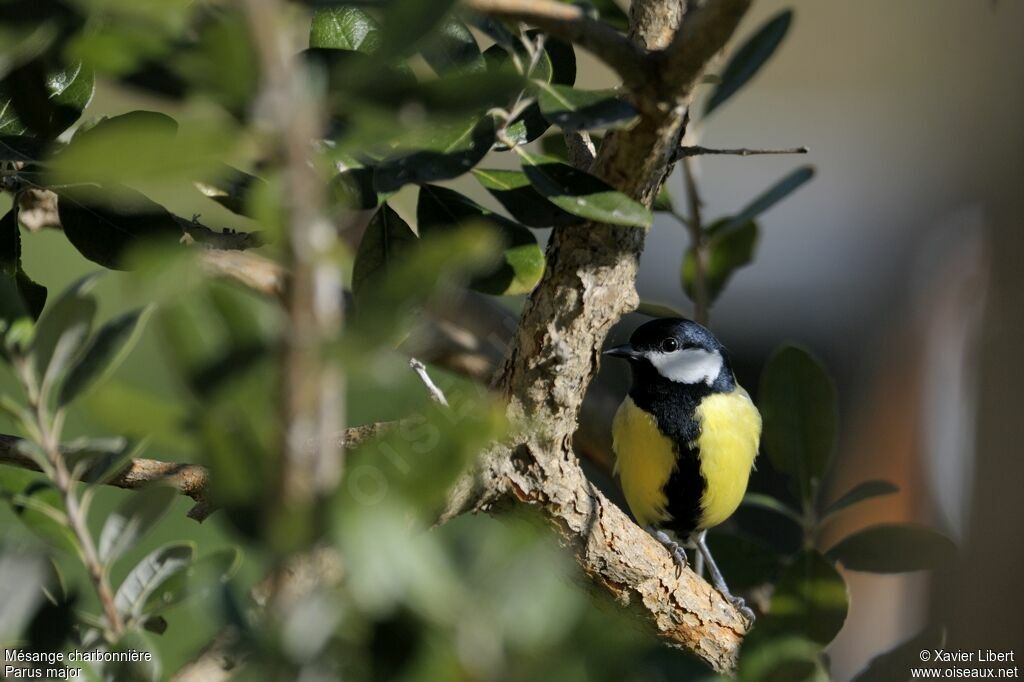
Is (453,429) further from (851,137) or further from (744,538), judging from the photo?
(851,137)

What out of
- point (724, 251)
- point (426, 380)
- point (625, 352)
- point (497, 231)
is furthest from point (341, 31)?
point (625, 352)

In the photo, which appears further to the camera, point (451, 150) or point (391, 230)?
point (391, 230)

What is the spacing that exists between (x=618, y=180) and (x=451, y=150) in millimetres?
160

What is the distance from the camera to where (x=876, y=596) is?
2.82 metres

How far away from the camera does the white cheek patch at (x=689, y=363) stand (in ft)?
5.97

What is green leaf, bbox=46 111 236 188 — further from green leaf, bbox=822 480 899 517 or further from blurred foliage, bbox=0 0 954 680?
green leaf, bbox=822 480 899 517

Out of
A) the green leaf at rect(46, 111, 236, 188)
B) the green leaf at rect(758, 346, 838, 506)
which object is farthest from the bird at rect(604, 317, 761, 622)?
the green leaf at rect(46, 111, 236, 188)

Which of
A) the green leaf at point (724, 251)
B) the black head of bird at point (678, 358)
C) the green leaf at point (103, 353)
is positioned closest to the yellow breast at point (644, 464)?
the black head of bird at point (678, 358)

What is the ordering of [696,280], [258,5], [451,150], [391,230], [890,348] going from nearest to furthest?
[258,5]
[451,150]
[391,230]
[696,280]
[890,348]

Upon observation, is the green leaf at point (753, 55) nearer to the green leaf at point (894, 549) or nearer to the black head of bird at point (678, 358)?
the green leaf at point (894, 549)

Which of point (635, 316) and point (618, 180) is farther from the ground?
point (618, 180)

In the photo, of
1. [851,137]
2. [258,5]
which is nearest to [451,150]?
[258,5]

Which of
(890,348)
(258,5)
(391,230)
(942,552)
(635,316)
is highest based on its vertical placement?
(258,5)

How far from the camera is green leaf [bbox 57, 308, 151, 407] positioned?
522 mm
